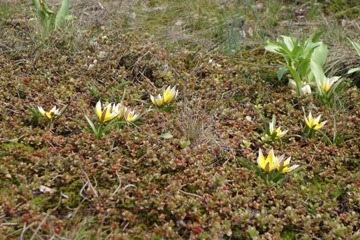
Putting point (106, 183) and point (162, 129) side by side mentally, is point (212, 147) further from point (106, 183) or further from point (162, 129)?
point (106, 183)

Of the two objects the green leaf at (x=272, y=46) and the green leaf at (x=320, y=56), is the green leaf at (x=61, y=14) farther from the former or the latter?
the green leaf at (x=320, y=56)

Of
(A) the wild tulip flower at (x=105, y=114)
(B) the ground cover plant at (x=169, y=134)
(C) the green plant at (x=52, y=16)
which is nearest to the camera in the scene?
(B) the ground cover plant at (x=169, y=134)

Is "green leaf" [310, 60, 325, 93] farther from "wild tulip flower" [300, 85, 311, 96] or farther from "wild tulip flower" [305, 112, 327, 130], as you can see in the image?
"wild tulip flower" [305, 112, 327, 130]

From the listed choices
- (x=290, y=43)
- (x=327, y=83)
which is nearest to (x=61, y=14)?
(x=290, y=43)

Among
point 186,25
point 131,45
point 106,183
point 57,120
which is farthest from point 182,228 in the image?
point 186,25

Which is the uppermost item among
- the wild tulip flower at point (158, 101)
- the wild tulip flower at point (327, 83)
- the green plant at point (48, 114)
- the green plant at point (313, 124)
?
the green plant at point (48, 114)

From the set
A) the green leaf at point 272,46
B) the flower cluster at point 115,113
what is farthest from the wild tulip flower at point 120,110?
the green leaf at point 272,46

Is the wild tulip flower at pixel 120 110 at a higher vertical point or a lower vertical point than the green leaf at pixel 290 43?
higher
